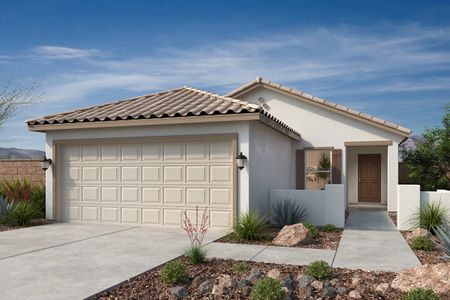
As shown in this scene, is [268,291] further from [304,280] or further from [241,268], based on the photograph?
[241,268]

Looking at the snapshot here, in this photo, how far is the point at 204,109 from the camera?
38.2 feet

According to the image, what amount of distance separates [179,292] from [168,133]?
6851 mm

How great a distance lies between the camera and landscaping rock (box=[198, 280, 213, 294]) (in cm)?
580

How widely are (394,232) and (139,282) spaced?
7.61 m

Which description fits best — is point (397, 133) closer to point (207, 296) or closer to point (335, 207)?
point (335, 207)

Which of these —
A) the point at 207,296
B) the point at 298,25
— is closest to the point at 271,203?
the point at 298,25

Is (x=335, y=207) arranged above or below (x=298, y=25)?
below

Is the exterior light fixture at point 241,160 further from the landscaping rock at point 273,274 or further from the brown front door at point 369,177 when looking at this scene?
the brown front door at point 369,177

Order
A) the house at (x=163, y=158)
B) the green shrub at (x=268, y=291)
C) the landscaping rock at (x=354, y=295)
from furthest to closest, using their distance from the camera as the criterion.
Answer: the house at (x=163, y=158) → the landscaping rock at (x=354, y=295) → the green shrub at (x=268, y=291)

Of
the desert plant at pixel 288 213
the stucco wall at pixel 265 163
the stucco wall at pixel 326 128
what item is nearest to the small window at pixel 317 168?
the stucco wall at pixel 326 128

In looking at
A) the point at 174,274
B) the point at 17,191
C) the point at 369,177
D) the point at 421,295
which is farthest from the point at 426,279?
the point at 369,177

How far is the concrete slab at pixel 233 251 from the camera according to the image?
26.5 feet

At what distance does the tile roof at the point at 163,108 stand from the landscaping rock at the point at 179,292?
5.94 meters

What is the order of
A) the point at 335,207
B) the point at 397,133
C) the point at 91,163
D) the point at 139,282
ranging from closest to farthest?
1. the point at 139,282
2. the point at 335,207
3. the point at 91,163
4. the point at 397,133
